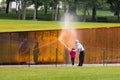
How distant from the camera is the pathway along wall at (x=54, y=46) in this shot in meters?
35.9

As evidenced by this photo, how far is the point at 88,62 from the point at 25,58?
535 cm

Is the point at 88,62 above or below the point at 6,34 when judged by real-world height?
below

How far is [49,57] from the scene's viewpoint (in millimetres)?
37250

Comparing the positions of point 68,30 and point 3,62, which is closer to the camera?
point 3,62

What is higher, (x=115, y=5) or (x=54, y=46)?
(x=115, y=5)

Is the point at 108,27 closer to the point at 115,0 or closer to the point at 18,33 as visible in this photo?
the point at 18,33

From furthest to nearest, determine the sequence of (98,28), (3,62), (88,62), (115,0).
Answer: (115,0)
(98,28)
(88,62)
(3,62)

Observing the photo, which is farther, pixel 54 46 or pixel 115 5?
pixel 115 5

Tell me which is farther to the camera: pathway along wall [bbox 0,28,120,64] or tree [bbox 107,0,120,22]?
tree [bbox 107,0,120,22]

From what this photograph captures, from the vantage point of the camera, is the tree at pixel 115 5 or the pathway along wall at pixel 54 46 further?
the tree at pixel 115 5

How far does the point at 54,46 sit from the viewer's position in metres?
38.0

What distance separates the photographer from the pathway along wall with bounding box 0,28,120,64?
3591cm

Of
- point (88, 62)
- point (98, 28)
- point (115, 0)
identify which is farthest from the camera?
point (115, 0)

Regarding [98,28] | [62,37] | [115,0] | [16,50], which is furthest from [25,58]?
[115,0]
